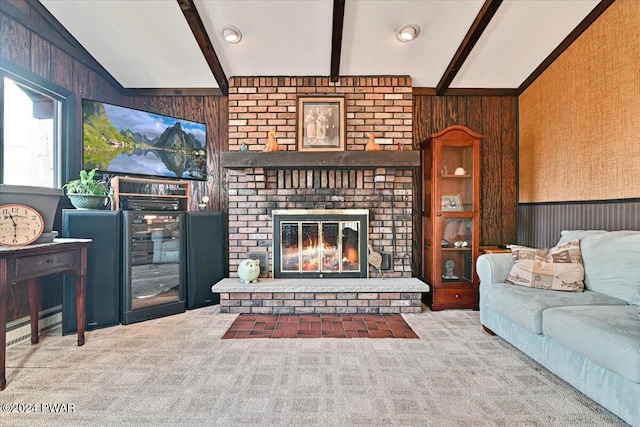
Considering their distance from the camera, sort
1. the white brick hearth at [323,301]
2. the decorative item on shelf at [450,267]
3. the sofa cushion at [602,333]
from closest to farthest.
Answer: the sofa cushion at [602,333] → the white brick hearth at [323,301] → the decorative item on shelf at [450,267]

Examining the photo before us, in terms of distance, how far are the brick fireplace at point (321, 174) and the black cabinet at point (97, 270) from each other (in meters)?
1.14

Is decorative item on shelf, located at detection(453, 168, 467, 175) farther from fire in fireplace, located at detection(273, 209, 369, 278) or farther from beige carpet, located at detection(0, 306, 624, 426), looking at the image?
beige carpet, located at detection(0, 306, 624, 426)

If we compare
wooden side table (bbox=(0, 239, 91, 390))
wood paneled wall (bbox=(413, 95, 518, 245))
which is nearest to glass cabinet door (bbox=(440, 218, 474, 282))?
wood paneled wall (bbox=(413, 95, 518, 245))

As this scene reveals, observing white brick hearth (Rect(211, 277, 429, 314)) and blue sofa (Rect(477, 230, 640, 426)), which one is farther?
white brick hearth (Rect(211, 277, 429, 314))

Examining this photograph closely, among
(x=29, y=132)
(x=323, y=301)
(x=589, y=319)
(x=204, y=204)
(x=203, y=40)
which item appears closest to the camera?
(x=589, y=319)

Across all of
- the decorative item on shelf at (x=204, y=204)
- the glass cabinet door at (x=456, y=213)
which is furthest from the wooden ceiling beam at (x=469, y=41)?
the decorative item on shelf at (x=204, y=204)

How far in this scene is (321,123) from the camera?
3.59 m

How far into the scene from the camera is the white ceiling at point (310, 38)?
270 centimetres

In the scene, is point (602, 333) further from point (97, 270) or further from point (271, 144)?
point (97, 270)

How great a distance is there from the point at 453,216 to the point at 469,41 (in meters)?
1.73

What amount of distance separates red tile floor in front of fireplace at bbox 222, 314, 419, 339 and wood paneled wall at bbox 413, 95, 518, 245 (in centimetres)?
135

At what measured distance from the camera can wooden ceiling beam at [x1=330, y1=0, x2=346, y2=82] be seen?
Answer: 2620 millimetres

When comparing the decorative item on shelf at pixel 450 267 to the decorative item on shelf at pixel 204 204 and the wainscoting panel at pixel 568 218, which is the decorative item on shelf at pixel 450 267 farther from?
the decorative item on shelf at pixel 204 204

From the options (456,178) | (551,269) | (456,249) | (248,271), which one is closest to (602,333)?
(551,269)
